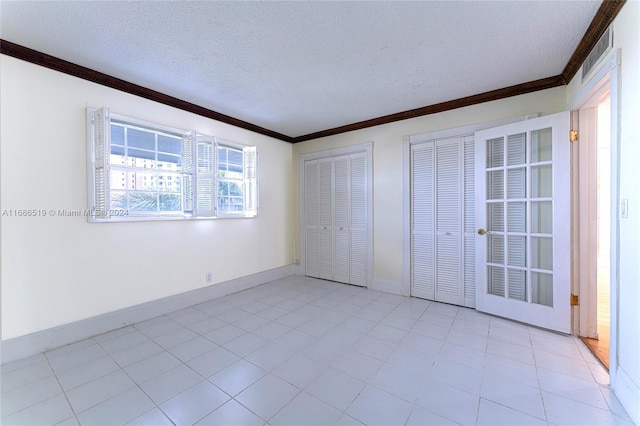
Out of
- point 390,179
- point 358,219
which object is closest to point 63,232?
point 358,219

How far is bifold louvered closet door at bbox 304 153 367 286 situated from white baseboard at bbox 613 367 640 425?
2863 mm

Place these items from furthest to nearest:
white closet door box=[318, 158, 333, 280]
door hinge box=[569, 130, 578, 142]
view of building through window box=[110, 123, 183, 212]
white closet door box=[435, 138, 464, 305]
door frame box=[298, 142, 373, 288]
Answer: white closet door box=[318, 158, 333, 280], door frame box=[298, 142, 373, 288], white closet door box=[435, 138, 464, 305], view of building through window box=[110, 123, 183, 212], door hinge box=[569, 130, 578, 142]

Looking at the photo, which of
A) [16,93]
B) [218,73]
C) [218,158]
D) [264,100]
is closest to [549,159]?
[264,100]

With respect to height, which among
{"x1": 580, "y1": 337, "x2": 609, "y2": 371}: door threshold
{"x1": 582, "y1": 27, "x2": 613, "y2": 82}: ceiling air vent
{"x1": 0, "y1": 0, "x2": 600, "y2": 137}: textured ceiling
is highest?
{"x1": 0, "y1": 0, "x2": 600, "y2": 137}: textured ceiling

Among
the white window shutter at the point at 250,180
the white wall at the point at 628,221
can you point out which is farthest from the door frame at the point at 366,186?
the white wall at the point at 628,221

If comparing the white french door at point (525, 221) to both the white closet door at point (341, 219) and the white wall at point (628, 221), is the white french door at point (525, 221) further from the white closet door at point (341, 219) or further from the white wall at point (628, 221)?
the white closet door at point (341, 219)

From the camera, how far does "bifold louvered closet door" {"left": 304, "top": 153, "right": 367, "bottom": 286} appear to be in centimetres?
441

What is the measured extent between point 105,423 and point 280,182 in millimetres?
3929

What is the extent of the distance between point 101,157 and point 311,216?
318 cm

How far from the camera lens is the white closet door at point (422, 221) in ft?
12.2

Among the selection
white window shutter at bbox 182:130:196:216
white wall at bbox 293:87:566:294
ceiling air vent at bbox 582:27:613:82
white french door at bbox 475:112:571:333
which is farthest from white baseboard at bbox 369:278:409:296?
ceiling air vent at bbox 582:27:613:82

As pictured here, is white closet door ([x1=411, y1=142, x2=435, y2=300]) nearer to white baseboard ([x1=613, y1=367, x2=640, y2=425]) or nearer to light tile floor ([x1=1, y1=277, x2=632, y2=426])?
light tile floor ([x1=1, y1=277, x2=632, y2=426])

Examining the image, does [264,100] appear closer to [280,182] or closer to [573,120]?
[280,182]

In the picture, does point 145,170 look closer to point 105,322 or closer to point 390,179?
point 105,322
